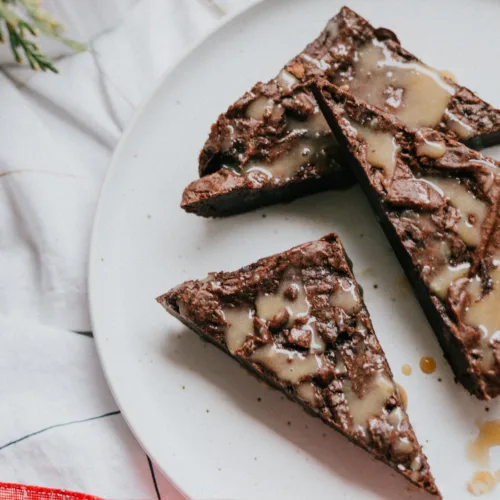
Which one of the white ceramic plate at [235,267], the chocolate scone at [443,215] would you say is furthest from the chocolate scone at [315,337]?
the chocolate scone at [443,215]

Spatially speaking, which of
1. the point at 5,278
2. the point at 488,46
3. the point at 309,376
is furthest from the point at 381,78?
the point at 5,278

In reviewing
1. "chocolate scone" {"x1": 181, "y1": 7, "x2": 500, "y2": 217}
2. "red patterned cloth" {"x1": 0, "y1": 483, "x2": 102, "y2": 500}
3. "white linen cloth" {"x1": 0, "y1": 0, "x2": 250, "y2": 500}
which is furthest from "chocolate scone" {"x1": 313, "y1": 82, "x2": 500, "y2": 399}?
"red patterned cloth" {"x1": 0, "y1": 483, "x2": 102, "y2": 500}

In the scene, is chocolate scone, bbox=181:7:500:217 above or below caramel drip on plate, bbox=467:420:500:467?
above

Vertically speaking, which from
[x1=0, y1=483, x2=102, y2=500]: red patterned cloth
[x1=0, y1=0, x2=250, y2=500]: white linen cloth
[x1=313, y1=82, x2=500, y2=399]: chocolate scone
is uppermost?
[x1=313, y1=82, x2=500, y2=399]: chocolate scone

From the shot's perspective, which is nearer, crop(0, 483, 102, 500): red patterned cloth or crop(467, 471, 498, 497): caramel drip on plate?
crop(467, 471, 498, 497): caramel drip on plate

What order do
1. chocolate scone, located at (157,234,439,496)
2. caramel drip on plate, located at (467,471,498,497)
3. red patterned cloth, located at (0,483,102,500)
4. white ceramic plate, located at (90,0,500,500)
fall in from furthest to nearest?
red patterned cloth, located at (0,483,102,500)
white ceramic plate, located at (90,0,500,500)
caramel drip on plate, located at (467,471,498,497)
chocolate scone, located at (157,234,439,496)

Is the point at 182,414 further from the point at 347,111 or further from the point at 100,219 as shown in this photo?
the point at 347,111

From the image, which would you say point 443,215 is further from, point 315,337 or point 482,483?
point 482,483

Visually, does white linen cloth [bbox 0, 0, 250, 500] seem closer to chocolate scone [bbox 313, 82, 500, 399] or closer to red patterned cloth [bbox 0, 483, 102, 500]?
red patterned cloth [bbox 0, 483, 102, 500]
